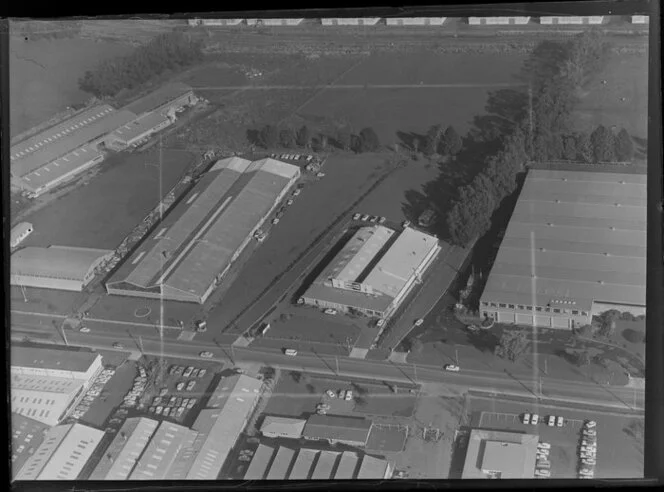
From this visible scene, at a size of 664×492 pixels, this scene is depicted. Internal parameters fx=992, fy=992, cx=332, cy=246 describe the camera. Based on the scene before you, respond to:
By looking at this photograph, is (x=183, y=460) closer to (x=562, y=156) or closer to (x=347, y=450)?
(x=347, y=450)

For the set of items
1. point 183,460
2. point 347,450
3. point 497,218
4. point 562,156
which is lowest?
point 183,460

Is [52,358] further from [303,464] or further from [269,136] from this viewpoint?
[269,136]

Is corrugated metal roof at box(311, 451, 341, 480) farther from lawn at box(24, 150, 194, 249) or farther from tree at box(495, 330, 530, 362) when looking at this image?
lawn at box(24, 150, 194, 249)

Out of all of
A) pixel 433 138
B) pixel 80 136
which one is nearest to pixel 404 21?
pixel 433 138

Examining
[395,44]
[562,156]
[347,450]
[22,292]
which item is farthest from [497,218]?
[22,292]

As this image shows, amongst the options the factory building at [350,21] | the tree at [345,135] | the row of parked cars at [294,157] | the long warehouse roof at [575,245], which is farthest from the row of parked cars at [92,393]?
the factory building at [350,21]

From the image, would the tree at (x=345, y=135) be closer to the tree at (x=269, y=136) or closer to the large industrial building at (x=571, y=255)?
the tree at (x=269, y=136)
